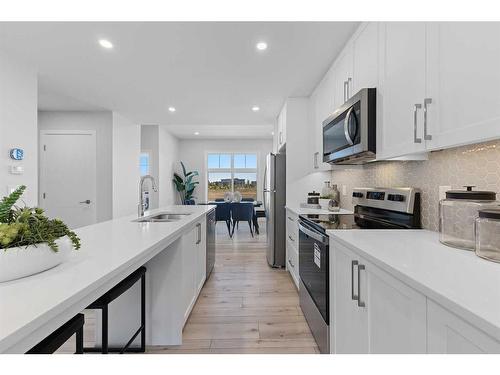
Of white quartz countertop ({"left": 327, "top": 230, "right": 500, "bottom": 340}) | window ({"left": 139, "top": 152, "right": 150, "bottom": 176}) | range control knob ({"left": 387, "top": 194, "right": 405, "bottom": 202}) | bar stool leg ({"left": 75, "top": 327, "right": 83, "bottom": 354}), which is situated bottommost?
bar stool leg ({"left": 75, "top": 327, "right": 83, "bottom": 354})

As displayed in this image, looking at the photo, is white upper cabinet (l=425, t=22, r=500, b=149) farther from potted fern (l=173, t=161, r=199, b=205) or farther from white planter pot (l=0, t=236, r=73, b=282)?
potted fern (l=173, t=161, r=199, b=205)

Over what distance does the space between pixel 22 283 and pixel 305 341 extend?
1.80 meters

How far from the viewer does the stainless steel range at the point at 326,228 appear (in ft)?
5.59

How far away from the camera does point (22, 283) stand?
760 millimetres

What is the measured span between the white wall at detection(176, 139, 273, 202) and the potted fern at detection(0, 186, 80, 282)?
8.10 m

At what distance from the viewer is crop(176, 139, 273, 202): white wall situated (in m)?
8.95

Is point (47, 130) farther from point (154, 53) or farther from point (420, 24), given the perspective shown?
point (420, 24)

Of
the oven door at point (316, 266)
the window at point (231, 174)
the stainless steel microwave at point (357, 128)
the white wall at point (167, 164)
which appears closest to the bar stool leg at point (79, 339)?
the oven door at point (316, 266)

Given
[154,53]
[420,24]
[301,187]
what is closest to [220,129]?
[301,187]

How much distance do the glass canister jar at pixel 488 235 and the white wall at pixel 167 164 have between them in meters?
6.72

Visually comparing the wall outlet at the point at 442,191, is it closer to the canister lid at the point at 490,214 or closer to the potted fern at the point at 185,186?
the canister lid at the point at 490,214

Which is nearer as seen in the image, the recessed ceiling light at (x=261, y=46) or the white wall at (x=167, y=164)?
the recessed ceiling light at (x=261, y=46)

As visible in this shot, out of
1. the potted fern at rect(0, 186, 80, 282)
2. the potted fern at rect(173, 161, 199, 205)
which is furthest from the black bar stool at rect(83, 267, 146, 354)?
the potted fern at rect(173, 161, 199, 205)
